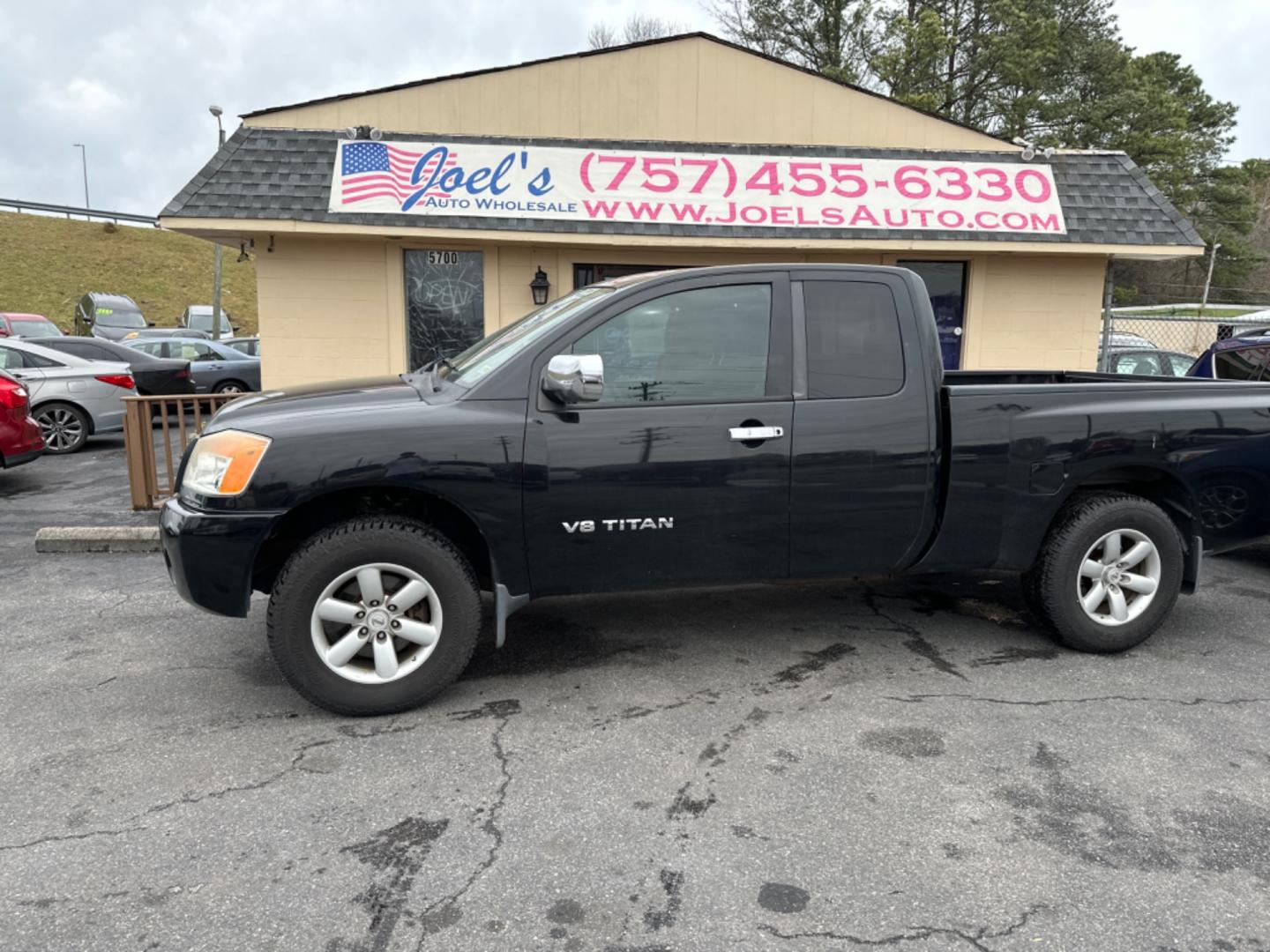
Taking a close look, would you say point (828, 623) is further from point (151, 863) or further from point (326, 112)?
point (326, 112)

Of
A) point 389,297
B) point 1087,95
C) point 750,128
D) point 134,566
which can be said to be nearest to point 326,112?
point 389,297

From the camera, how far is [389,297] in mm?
9070

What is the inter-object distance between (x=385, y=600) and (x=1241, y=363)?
22.6 feet

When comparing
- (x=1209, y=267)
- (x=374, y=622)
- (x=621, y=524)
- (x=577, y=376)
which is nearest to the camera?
(x=577, y=376)

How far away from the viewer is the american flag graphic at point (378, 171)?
8.45 metres

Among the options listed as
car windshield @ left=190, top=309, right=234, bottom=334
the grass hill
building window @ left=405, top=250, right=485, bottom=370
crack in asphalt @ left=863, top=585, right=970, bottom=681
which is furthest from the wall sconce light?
the grass hill

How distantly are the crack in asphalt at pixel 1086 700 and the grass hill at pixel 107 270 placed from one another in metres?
41.5

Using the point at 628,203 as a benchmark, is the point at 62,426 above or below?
below

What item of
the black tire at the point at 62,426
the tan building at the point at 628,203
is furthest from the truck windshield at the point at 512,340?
the black tire at the point at 62,426

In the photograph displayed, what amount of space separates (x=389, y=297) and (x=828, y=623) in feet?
20.1

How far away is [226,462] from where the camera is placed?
139 inches

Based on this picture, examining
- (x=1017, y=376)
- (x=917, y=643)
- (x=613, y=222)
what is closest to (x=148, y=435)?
(x=613, y=222)

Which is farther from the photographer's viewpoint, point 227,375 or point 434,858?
point 227,375

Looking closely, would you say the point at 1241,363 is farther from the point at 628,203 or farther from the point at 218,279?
the point at 218,279
